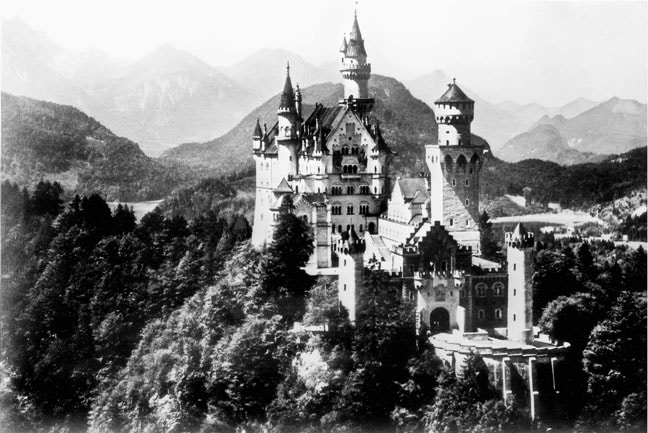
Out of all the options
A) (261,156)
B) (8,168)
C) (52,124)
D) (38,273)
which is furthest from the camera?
(52,124)

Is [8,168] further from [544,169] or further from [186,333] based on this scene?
[544,169]

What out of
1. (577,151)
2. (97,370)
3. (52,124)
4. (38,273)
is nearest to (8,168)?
(52,124)

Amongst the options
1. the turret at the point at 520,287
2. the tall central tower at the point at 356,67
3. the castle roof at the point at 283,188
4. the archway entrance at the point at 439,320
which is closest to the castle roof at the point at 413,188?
the castle roof at the point at 283,188

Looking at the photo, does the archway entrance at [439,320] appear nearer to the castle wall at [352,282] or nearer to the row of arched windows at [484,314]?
the row of arched windows at [484,314]

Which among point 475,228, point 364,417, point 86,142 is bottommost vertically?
point 364,417

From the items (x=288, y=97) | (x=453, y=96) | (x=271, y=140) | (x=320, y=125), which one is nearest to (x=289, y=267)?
(x=453, y=96)

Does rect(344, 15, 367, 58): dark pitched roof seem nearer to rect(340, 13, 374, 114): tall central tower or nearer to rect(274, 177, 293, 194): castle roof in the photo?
rect(340, 13, 374, 114): tall central tower

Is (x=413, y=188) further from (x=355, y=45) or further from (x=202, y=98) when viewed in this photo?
(x=202, y=98)
